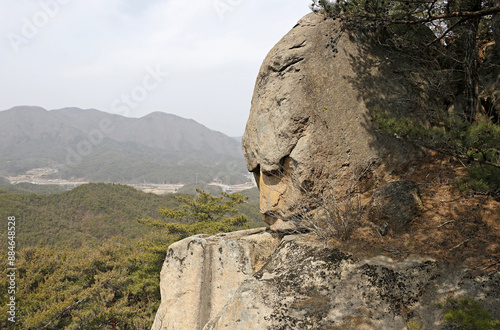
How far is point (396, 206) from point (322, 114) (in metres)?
2.23

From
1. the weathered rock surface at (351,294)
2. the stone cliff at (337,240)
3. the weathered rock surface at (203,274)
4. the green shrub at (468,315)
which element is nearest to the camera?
the green shrub at (468,315)

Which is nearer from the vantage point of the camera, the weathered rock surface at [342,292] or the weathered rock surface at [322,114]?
the weathered rock surface at [342,292]

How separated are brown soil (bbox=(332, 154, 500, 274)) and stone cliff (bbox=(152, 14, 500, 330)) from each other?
0.06ft

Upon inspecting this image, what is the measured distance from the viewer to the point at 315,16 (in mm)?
6336

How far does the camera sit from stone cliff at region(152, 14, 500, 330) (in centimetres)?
329

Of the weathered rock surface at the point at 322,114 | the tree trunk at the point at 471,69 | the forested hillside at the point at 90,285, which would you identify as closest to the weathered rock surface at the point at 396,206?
the weathered rock surface at the point at 322,114

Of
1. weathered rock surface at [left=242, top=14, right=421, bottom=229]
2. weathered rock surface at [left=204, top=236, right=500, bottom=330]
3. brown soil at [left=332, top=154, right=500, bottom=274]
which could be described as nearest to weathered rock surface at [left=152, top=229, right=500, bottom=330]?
weathered rock surface at [left=204, top=236, right=500, bottom=330]

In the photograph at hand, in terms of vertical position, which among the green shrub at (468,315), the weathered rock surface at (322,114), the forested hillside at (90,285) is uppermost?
the weathered rock surface at (322,114)

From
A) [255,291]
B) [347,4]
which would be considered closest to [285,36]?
[347,4]

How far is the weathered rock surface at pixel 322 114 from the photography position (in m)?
5.54

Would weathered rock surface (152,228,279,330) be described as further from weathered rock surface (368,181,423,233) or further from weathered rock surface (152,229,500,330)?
weathered rock surface (368,181,423,233)

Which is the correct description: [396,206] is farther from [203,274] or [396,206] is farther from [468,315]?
[203,274]

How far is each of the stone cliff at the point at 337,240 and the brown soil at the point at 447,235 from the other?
0.02 m

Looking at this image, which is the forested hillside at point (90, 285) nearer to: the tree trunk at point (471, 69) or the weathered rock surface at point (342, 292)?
the weathered rock surface at point (342, 292)
